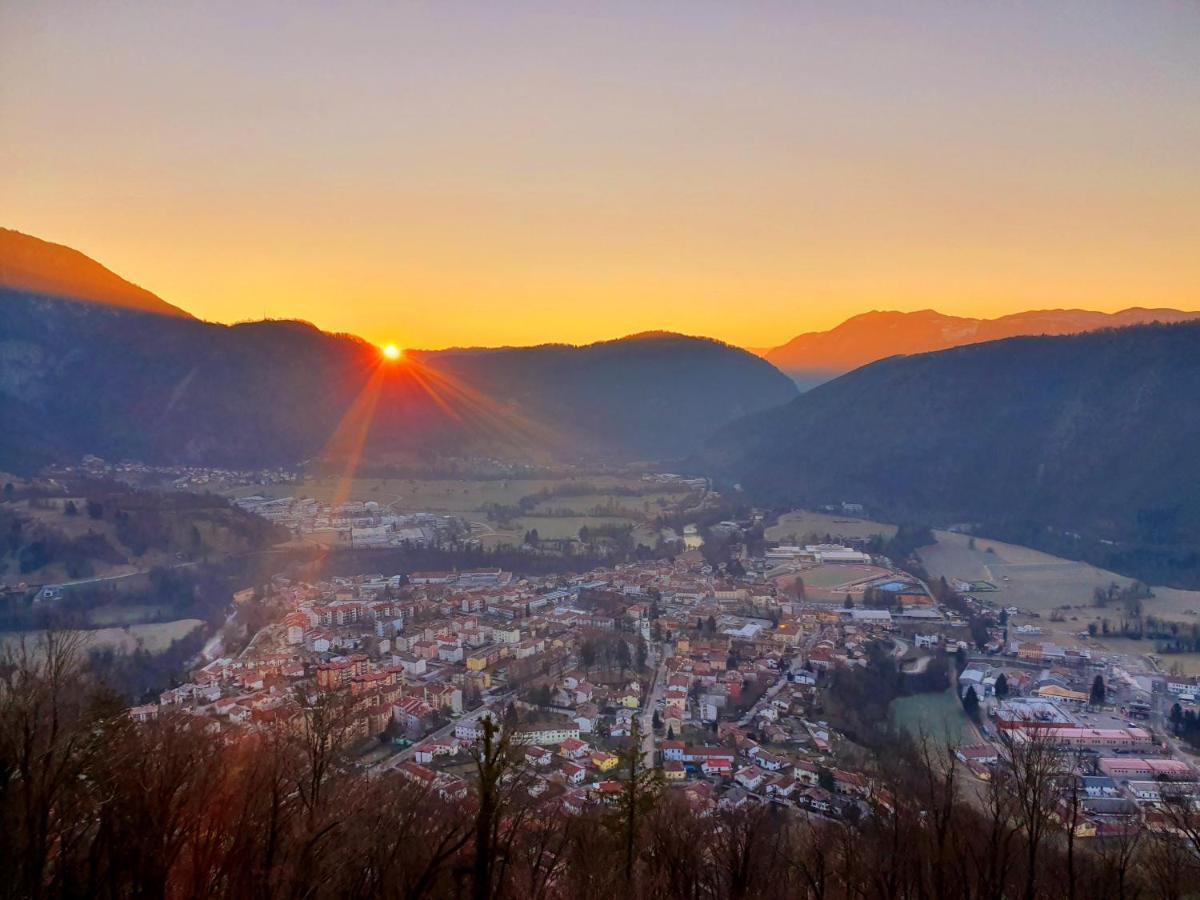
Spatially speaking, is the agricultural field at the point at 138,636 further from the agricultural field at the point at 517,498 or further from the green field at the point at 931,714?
the green field at the point at 931,714

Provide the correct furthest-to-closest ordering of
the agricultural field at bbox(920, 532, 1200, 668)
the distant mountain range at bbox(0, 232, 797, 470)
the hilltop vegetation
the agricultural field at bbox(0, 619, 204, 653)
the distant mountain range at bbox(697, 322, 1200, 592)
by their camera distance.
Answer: the distant mountain range at bbox(0, 232, 797, 470), the distant mountain range at bbox(697, 322, 1200, 592), the hilltop vegetation, the agricultural field at bbox(920, 532, 1200, 668), the agricultural field at bbox(0, 619, 204, 653)

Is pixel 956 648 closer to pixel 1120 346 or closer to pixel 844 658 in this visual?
pixel 844 658

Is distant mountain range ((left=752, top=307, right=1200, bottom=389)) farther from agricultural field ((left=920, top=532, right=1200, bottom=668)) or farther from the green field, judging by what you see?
the green field

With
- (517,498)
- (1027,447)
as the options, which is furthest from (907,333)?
(517,498)

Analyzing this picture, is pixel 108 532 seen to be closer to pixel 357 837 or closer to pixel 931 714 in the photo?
pixel 931 714

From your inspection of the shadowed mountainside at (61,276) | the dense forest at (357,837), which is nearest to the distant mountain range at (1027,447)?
the dense forest at (357,837)

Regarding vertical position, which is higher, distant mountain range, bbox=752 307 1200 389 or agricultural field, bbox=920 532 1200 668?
distant mountain range, bbox=752 307 1200 389

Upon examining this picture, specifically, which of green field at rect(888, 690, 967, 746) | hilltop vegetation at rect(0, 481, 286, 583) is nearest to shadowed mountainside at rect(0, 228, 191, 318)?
hilltop vegetation at rect(0, 481, 286, 583)
